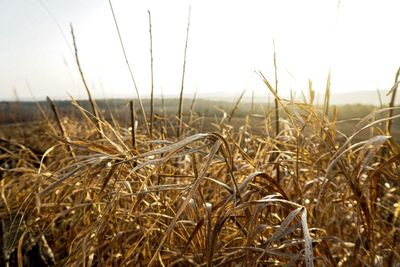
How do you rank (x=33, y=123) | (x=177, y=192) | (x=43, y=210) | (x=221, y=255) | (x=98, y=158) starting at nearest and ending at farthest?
(x=98, y=158) < (x=221, y=255) < (x=177, y=192) < (x=43, y=210) < (x=33, y=123)

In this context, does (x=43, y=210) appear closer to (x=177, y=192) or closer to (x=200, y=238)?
(x=177, y=192)

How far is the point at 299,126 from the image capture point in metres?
1.09

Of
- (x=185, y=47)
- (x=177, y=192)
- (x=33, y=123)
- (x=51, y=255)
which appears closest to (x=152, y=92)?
(x=185, y=47)

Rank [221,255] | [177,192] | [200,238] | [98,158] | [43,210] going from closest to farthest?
[98,158] → [200,238] → [221,255] → [177,192] → [43,210]

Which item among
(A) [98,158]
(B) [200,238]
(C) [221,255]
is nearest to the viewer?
(A) [98,158]

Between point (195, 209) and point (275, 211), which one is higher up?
point (195, 209)

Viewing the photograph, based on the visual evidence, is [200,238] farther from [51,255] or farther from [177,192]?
[51,255]

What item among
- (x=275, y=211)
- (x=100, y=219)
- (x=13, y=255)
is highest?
(x=100, y=219)

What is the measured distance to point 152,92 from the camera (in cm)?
120

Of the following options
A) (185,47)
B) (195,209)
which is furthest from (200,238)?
(185,47)

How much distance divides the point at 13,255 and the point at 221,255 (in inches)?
34.9

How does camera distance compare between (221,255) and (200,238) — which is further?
(221,255)

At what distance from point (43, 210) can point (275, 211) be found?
0.84 m

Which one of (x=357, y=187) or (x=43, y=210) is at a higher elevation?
(x=357, y=187)
